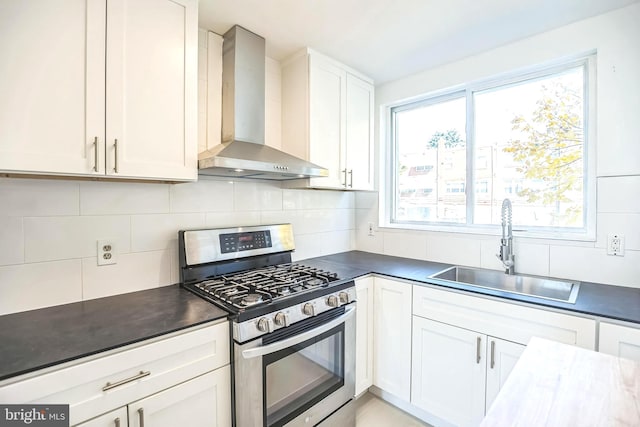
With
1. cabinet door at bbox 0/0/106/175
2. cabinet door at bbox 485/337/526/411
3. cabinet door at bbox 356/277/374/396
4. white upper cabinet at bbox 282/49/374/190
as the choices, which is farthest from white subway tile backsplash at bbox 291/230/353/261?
cabinet door at bbox 0/0/106/175

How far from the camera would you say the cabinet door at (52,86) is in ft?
3.35

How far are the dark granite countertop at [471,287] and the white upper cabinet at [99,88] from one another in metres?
1.25

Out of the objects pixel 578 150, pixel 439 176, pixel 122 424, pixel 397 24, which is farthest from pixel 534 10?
pixel 122 424

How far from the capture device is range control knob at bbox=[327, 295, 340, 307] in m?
1.60

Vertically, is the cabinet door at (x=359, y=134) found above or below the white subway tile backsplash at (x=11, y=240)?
above

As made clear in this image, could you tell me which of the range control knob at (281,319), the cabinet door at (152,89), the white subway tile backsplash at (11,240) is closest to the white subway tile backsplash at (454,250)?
the range control knob at (281,319)

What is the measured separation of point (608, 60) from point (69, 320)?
2863 mm

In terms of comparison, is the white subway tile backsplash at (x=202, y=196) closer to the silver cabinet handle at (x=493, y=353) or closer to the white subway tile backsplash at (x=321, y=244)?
the white subway tile backsplash at (x=321, y=244)

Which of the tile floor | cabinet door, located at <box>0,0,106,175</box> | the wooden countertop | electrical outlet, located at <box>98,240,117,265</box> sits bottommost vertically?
the tile floor

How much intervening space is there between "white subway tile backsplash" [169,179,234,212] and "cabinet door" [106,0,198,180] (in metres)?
0.32

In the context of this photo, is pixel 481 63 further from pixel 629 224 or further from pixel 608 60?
pixel 629 224

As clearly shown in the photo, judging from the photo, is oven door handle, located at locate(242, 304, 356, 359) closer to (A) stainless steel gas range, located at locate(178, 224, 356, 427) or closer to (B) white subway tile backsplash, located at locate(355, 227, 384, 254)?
(A) stainless steel gas range, located at locate(178, 224, 356, 427)

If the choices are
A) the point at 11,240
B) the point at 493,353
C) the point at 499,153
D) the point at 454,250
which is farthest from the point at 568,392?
the point at 11,240

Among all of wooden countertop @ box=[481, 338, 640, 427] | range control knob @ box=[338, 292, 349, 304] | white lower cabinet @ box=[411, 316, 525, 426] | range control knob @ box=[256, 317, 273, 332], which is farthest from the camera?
range control knob @ box=[338, 292, 349, 304]
